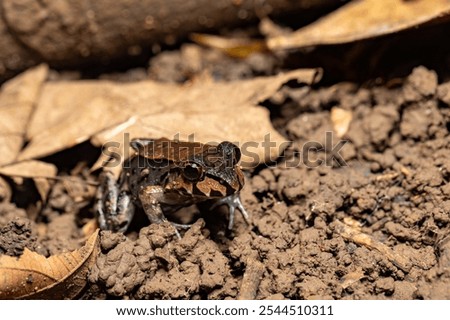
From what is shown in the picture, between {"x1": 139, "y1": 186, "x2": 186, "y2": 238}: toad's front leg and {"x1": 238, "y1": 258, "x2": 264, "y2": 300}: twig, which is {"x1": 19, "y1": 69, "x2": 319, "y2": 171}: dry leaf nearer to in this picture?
{"x1": 139, "y1": 186, "x2": 186, "y2": 238}: toad's front leg

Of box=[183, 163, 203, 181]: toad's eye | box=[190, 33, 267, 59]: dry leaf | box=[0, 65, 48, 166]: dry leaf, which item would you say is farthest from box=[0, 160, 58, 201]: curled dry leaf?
box=[190, 33, 267, 59]: dry leaf

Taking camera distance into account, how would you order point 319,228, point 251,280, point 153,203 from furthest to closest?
point 153,203, point 319,228, point 251,280

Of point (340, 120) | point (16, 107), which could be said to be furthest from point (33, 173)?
point (340, 120)

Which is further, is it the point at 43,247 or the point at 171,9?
the point at 171,9

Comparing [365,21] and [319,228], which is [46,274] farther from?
[365,21]

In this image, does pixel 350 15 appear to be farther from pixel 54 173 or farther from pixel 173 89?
pixel 54 173

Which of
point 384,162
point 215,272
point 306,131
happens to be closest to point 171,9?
point 306,131

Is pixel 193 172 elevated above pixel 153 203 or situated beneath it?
elevated above

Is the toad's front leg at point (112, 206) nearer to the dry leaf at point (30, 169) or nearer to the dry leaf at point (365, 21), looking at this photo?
the dry leaf at point (30, 169)
